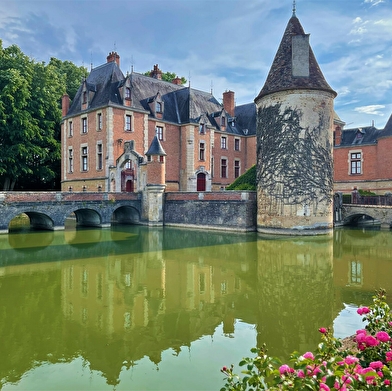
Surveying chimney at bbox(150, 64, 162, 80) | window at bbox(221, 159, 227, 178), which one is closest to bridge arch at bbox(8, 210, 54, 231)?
window at bbox(221, 159, 227, 178)

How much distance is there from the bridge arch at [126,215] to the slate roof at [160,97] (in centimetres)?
646

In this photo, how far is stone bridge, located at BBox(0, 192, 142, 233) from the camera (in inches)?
679

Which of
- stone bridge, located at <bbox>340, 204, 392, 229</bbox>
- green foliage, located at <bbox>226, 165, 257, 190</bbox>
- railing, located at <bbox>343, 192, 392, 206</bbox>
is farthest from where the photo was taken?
railing, located at <bbox>343, 192, 392, 206</bbox>

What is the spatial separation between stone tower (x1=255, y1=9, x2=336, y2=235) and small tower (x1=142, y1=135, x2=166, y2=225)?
6441 mm

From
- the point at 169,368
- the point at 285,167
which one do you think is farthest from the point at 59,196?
the point at 169,368

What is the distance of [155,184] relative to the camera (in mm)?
21438

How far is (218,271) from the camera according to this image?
32.7 feet

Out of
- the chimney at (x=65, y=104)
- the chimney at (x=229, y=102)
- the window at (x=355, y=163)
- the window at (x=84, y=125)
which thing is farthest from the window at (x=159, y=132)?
the window at (x=355, y=163)

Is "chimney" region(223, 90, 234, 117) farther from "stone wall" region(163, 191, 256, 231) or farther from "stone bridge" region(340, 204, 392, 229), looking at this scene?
"stone bridge" region(340, 204, 392, 229)

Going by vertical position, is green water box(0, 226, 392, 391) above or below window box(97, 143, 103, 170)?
below

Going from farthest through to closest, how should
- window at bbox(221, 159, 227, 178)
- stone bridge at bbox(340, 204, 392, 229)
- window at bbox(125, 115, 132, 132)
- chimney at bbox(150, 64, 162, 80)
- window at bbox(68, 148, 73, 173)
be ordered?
window at bbox(221, 159, 227, 178)
chimney at bbox(150, 64, 162, 80)
window at bbox(68, 148, 73, 173)
window at bbox(125, 115, 132, 132)
stone bridge at bbox(340, 204, 392, 229)

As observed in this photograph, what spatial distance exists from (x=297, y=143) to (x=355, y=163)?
504 inches

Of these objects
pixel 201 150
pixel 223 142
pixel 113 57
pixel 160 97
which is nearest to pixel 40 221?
pixel 160 97

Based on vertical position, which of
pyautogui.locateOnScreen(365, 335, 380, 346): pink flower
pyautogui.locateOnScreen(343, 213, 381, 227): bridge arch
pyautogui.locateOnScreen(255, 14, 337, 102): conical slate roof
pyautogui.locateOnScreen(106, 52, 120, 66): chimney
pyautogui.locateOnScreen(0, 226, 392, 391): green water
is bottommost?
pyautogui.locateOnScreen(0, 226, 392, 391): green water
